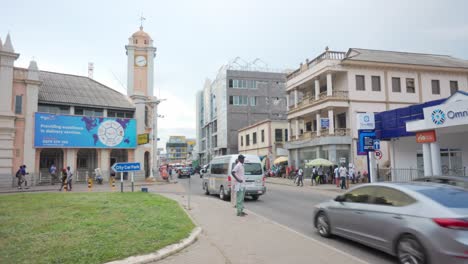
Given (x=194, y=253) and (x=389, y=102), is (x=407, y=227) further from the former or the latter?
(x=389, y=102)

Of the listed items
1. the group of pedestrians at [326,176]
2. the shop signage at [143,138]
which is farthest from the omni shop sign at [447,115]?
the shop signage at [143,138]

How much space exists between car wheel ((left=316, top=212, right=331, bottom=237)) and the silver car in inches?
10.3

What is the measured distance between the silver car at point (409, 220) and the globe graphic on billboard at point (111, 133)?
29.9 metres

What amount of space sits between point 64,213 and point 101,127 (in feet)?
79.3

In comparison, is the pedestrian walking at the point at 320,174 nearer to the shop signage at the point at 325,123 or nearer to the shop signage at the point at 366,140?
the shop signage at the point at 325,123

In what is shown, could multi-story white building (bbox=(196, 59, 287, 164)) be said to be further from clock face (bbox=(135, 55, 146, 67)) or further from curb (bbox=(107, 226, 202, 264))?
curb (bbox=(107, 226, 202, 264))

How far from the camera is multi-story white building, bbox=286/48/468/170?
3017cm

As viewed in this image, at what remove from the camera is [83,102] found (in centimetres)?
3384

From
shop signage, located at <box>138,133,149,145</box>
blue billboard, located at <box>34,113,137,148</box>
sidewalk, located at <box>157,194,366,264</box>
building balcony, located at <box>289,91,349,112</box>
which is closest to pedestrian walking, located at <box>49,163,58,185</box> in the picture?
blue billboard, located at <box>34,113,137,148</box>

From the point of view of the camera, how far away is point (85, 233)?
24.8 feet

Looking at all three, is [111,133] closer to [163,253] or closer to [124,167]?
[124,167]

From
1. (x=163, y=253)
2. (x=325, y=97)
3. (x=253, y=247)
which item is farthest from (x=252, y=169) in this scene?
(x=325, y=97)

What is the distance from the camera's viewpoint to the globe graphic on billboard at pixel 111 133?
3334 cm

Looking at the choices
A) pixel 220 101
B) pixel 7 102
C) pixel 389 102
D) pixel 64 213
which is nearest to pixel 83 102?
pixel 7 102
